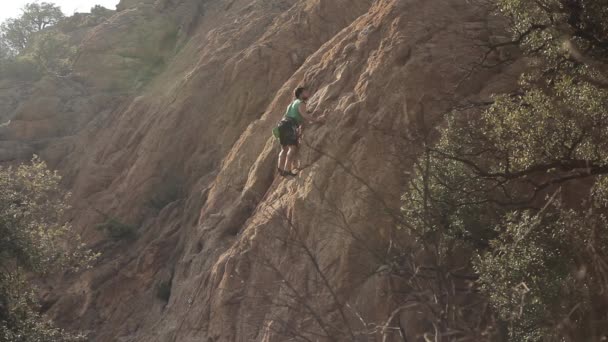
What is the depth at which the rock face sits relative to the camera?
1091 cm

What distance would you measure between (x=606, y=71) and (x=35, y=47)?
3708 centimetres

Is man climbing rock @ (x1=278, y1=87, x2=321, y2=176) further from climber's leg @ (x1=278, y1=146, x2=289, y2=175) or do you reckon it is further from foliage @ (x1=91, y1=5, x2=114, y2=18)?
foliage @ (x1=91, y1=5, x2=114, y2=18)

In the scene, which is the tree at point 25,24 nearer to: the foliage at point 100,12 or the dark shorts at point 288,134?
the foliage at point 100,12

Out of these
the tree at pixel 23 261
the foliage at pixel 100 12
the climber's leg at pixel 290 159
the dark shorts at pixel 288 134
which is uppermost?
the foliage at pixel 100 12

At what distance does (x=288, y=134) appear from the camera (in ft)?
42.3

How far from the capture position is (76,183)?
24.7m

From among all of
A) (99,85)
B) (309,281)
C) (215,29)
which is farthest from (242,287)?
(99,85)

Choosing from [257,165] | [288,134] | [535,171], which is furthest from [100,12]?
[535,171]

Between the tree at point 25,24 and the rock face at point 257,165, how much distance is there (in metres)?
27.5

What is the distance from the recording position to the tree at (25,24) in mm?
55875

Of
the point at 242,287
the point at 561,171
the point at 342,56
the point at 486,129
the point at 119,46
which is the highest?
the point at 119,46

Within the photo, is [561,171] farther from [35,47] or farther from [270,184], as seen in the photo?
[35,47]

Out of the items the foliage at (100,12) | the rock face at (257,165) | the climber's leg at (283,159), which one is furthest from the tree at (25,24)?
the climber's leg at (283,159)

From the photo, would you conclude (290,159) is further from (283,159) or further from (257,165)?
(257,165)
